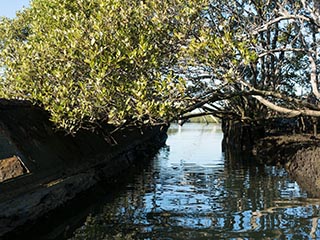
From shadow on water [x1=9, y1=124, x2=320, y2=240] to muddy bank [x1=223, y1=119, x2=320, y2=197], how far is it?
743mm

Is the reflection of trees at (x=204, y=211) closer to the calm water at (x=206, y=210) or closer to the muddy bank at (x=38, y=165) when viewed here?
the calm water at (x=206, y=210)

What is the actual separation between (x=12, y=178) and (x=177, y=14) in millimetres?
6969

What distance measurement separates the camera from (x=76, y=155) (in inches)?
636

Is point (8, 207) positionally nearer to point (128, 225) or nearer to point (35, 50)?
point (128, 225)

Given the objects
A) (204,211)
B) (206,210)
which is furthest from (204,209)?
(204,211)

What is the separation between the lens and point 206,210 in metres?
12.0

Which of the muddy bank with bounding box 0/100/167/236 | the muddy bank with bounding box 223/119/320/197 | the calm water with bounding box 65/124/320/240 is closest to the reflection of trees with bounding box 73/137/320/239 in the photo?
the calm water with bounding box 65/124/320/240

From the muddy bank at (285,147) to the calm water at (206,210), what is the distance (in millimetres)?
782

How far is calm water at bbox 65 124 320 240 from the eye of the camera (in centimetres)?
958

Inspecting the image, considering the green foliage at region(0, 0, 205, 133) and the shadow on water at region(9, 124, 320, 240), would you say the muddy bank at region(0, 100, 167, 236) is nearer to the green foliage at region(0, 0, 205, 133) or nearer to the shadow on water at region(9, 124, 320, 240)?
the shadow on water at region(9, 124, 320, 240)

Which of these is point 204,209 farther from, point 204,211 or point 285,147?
point 285,147

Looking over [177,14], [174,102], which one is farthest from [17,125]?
[177,14]

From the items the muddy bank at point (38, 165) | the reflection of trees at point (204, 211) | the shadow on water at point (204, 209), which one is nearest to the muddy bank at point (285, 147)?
the shadow on water at point (204, 209)

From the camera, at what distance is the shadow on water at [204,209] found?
9594 mm
